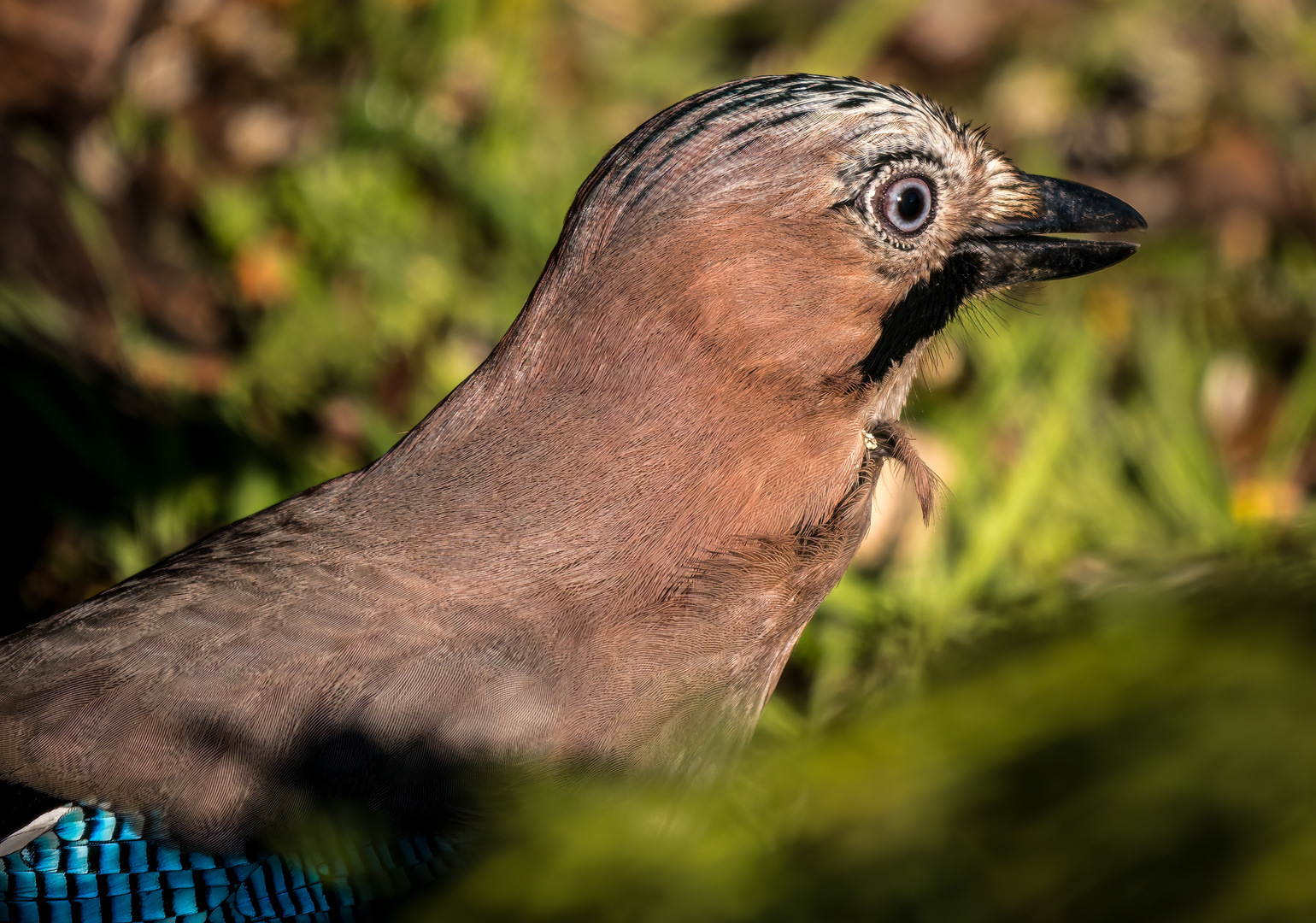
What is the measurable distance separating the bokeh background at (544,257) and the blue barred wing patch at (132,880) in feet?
2.23

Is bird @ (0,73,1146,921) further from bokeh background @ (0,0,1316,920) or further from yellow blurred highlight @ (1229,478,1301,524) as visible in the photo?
yellow blurred highlight @ (1229,478,1301,524)

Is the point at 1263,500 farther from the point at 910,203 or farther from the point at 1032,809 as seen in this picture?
the point at 1032,809

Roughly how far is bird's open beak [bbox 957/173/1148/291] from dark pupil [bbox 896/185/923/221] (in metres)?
0.15

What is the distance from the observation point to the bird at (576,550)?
1.64 meters

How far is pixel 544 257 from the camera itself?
153 inches

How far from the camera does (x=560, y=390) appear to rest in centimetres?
193

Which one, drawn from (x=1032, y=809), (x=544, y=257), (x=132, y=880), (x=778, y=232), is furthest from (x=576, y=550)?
(x=544, y=257)

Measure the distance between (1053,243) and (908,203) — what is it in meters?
0.33

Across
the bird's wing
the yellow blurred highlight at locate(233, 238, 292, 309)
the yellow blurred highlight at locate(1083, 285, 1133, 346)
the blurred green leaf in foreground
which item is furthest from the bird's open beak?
the yellow blurred highlight at locate(233, 238, 292, 309)

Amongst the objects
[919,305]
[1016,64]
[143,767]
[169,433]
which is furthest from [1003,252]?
[1016,64]

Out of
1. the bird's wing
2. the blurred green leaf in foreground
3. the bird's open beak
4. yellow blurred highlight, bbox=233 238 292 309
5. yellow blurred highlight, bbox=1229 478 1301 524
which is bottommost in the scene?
the blurred green leaf in foreground

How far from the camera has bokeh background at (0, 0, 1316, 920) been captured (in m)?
1.64

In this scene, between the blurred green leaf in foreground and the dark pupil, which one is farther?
the dark pupil

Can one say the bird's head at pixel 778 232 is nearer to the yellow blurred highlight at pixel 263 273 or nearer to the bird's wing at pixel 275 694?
the bird's wing at pixel 275 694
